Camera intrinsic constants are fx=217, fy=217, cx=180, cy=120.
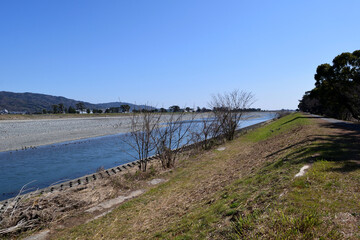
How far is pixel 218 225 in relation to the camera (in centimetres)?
411

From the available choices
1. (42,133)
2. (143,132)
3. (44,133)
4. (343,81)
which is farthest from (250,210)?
(42,133)

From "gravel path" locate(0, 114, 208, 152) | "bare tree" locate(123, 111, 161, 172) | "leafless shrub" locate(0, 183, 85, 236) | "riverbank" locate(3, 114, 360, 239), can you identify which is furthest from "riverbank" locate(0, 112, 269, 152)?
"riverbank" locate(3, 114, 360, 239)

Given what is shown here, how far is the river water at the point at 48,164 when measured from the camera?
517 inches

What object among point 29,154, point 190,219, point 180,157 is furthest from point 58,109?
point 190,219

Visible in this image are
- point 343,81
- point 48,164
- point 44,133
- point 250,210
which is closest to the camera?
point 250,210

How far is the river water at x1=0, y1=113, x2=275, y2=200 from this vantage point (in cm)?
1313

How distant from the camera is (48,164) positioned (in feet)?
56.3

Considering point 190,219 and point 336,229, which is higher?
point 336,229

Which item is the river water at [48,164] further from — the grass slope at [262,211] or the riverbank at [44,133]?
the grass slope at [262,211]

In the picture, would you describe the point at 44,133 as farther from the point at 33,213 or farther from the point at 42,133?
the point at 33,213

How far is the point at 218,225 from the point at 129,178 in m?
7.64

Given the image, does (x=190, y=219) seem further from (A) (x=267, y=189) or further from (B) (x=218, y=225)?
(A) (x=267, y=189)

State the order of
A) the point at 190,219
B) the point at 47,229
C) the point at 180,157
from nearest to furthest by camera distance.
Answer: the point at 190,219, the point at 47,229, the point at 180,157

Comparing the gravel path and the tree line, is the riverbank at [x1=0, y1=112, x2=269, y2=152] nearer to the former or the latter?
the gravel path
